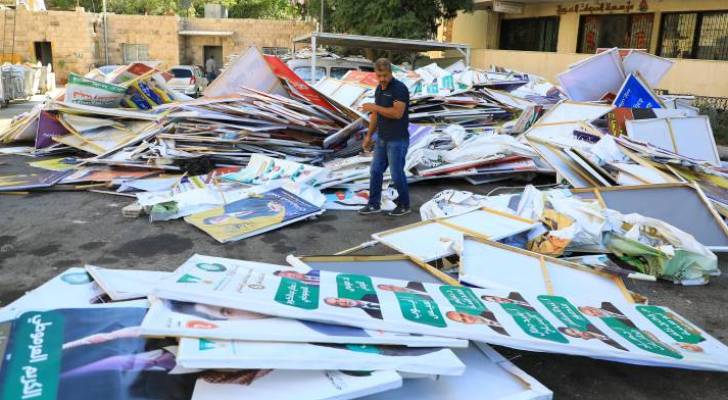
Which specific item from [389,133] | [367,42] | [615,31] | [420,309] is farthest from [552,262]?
[615,31]

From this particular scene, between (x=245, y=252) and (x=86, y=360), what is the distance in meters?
2.42

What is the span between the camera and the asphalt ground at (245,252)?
2.77 meters

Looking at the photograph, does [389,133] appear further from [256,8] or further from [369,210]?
[256,8]

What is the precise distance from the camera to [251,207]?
5.37 meters

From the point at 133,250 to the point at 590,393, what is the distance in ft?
11.4

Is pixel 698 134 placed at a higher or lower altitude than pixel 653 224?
higher

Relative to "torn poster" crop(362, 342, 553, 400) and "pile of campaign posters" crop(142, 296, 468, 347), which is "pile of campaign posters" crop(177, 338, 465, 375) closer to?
"pile of campaign posters" crop(142, 296, 468, 347)

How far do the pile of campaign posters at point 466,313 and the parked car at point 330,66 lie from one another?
384 inches

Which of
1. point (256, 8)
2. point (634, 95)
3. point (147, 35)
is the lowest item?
point (634, 95)

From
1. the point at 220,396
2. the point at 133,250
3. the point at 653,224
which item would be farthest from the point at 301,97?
the point at 220,396

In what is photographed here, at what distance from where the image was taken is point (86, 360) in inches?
81.2

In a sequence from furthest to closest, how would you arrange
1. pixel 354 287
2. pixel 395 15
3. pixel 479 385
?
pixel 395 15
pixel 354 287
pixel 479 385

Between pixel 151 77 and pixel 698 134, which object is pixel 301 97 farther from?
pixel 698 134

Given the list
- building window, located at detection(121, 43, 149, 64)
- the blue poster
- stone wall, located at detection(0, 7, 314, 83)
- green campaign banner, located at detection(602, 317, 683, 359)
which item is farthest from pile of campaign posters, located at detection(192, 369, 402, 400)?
building window, located at detection(121, 43, 149, 64)
